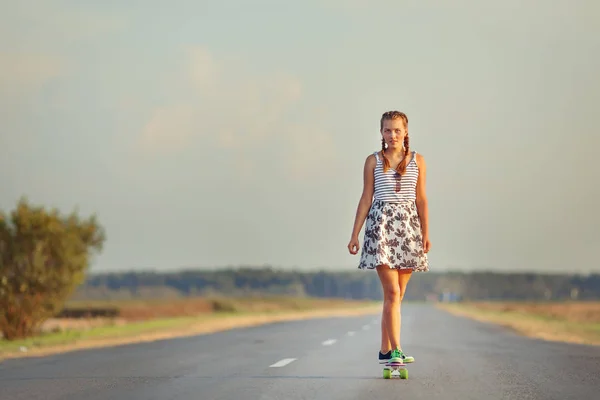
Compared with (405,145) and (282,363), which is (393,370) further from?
(282,363)

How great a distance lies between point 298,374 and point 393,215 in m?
2.50

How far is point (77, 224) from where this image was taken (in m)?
26.0

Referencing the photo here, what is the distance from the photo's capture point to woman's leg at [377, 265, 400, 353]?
962cm

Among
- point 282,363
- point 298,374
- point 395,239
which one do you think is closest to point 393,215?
point 395,239

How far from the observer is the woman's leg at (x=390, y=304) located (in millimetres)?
9625

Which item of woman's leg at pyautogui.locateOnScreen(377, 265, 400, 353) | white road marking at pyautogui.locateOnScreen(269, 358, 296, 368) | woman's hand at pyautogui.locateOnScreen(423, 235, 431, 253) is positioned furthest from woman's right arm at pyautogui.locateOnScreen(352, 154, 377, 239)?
white road marking at pyautogui.locateOnScreen(269, 358, 296, 368)

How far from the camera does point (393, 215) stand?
9641mm

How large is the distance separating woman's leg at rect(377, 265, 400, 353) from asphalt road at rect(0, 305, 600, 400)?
0.45 meters

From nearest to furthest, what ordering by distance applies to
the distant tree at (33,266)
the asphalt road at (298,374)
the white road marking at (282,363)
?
the asphalt road at (298,374), the white road marking at (282,363), the distant tree at (33,266)

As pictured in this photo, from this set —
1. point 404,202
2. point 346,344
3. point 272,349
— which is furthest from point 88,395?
point 346,344

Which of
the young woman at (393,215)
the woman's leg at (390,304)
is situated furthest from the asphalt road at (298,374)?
the young woman at (393,215)

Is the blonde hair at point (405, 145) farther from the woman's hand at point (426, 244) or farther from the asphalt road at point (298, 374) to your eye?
the asphalt road at point (298, 374)

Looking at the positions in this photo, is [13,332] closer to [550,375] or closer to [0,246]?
[0,246]

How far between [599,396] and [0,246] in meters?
19.1
